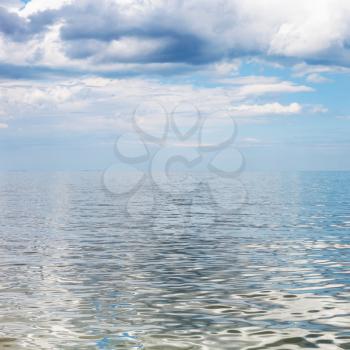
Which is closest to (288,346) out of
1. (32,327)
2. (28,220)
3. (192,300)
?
(192,300)

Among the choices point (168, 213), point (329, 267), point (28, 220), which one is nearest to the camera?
point (329, 267)

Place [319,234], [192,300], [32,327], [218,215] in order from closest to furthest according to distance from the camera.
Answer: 1. [32,327]
2. [192,300]
3. [319,234]
4. [218,215]

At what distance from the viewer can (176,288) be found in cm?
2627

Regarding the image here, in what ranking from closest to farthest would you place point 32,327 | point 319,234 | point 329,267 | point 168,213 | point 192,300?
point 32,327
point 192,300
point 329,267
point 319,234
point 168,213

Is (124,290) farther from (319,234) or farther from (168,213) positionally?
(168,213)

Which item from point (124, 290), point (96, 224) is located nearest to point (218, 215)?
point (96, 224)

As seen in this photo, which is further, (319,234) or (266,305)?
(319,234)

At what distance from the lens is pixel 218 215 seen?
69750 millimetres

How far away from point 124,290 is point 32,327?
695 centimetres

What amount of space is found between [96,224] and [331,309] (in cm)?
4045

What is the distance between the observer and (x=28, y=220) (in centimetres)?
6456

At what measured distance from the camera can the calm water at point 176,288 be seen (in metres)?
18.3

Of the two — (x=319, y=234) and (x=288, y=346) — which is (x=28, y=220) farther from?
(x=288, y=346)

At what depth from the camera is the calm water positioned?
18.3 metres
